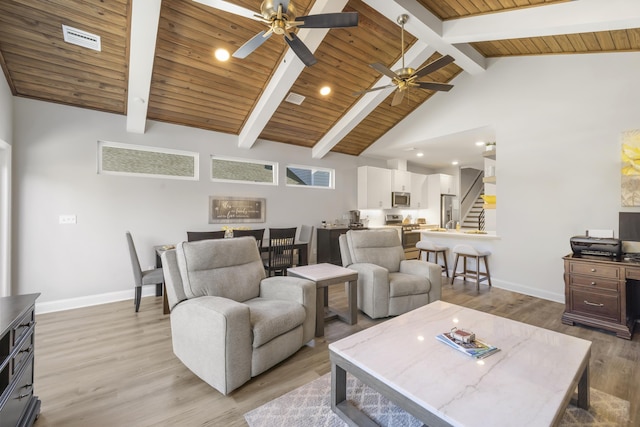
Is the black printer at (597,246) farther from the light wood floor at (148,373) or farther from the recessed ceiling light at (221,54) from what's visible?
the recessed ceiling light at (221,54)

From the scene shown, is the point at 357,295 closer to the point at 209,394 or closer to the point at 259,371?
the point at 259,371

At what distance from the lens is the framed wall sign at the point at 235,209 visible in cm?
492

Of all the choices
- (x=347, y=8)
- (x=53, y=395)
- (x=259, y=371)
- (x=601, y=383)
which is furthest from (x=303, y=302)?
(x=347, y=8)

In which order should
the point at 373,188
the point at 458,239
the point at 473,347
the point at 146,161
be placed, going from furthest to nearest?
the point at 373,188 → the point at 458,239 → the point at 146,161 → the point at 473,347

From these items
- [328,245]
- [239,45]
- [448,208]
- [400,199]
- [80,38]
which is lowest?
[328,245]

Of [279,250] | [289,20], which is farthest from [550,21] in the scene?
[279,250]

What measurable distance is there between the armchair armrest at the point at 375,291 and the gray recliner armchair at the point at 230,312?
87 cm

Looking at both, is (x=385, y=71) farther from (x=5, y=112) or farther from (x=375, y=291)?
(x=5, y=112)

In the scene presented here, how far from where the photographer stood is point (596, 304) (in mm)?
3004

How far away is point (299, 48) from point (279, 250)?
9.24 ft

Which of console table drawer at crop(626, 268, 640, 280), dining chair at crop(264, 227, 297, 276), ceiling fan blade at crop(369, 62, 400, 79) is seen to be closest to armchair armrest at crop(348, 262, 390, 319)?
dining chair at crop(264, 227, 297, 276)

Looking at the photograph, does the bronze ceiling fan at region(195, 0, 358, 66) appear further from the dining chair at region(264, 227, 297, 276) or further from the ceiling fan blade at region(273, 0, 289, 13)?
the dining chair at region(264, 227, 297, 276)

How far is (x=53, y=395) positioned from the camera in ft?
6.45

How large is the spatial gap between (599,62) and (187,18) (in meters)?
5.08
